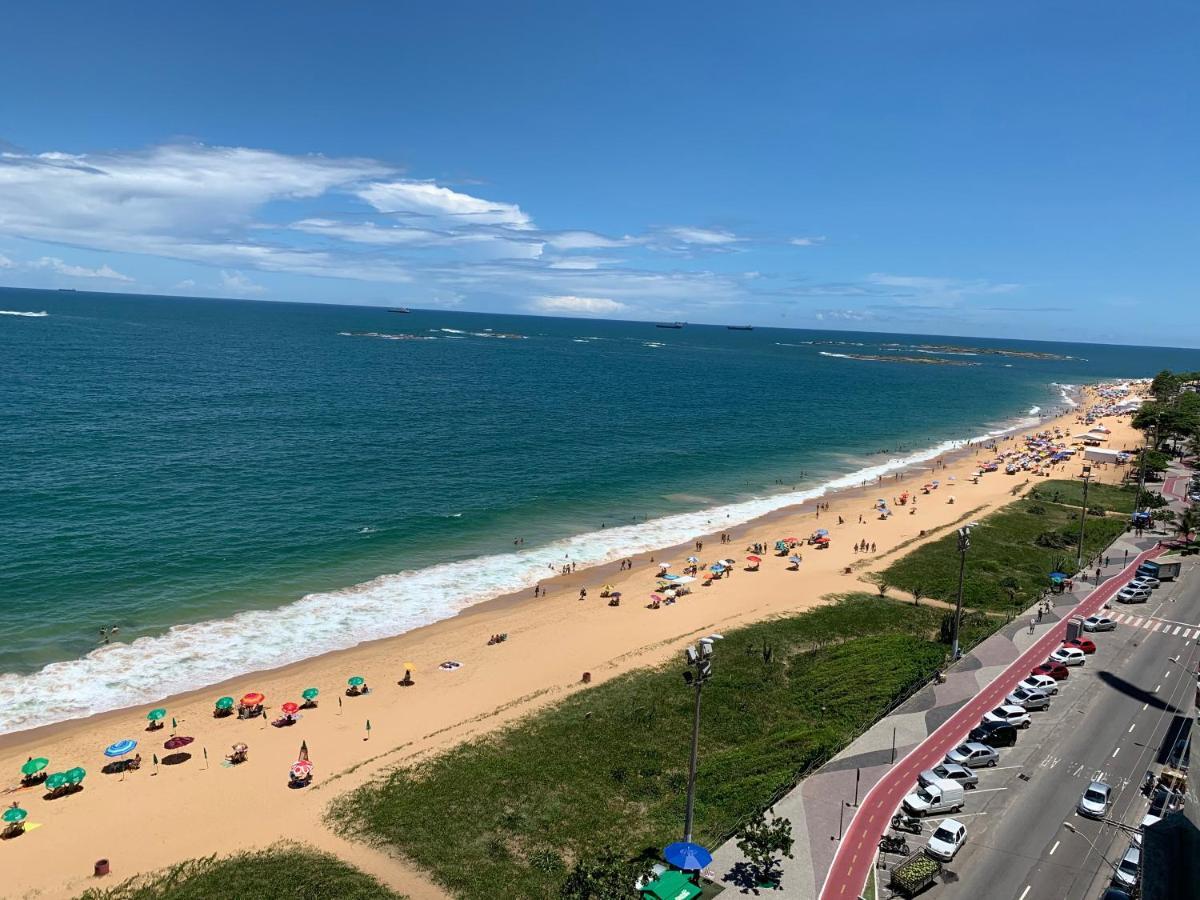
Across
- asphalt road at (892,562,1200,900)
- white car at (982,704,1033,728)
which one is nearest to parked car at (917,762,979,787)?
asphalt road at (892,562,1200,900)

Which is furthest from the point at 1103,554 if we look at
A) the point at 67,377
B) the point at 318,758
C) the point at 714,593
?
the point at 67,377

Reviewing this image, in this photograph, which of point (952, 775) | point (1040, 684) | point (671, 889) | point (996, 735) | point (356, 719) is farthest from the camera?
point (356, 719)

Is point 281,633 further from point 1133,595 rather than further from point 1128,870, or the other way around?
point 1133,595

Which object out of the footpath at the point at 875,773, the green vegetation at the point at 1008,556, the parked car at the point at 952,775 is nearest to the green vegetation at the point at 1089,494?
the green vegetation at the point at 1008,556

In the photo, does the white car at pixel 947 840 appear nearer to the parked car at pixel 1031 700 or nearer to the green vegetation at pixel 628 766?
the green vegetation at pixel 628 766

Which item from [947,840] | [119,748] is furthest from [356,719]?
[947,840]

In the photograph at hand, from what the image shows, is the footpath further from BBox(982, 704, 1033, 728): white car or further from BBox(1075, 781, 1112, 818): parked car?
BBox(1075, 781, 1112, 818): parked car
